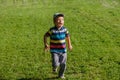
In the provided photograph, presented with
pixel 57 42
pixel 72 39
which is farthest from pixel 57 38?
pixel 72 39

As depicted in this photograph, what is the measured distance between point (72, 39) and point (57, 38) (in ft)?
16.8

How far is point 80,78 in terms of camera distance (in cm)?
1052

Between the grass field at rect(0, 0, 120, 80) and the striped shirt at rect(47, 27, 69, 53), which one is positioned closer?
the striped shirt at rect(47, 27, 69, 53)

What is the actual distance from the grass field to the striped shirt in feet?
3.60

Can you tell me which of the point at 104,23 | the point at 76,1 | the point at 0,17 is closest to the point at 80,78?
the point at 104,23

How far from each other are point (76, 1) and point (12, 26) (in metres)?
8.75

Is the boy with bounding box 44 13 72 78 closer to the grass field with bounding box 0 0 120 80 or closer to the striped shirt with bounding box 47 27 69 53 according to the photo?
the striped shirt with bounding box 47 27 69 53

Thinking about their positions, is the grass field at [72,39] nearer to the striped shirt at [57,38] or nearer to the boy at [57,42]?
the boy at [57,42]

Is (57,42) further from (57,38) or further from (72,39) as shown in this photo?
(72,39)

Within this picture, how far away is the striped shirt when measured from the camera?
387 inches

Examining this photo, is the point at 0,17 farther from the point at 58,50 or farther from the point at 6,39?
the point at 58,50

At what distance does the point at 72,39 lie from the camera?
15.0m

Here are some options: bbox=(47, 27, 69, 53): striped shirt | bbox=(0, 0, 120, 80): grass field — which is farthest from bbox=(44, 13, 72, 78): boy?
bbox=(0, 0, 120, 80): grass field

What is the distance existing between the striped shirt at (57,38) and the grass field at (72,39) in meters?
1.10
